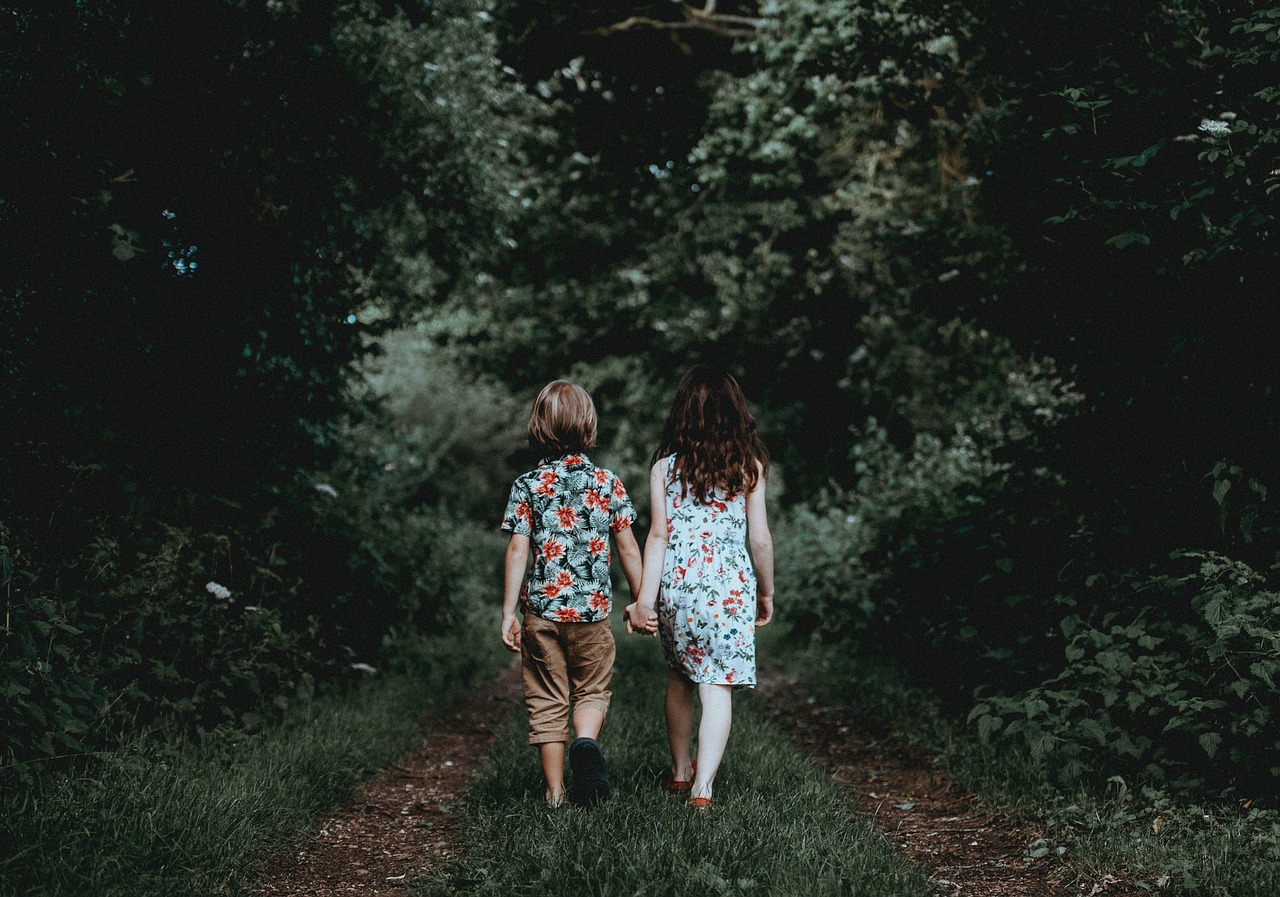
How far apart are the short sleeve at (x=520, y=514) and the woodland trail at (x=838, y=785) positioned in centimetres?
136

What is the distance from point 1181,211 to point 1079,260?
0.96 metres

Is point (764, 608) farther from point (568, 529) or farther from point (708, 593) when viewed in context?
point (568, 529)

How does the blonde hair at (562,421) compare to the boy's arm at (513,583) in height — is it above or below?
above

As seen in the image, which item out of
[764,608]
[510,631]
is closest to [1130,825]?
[764,608]

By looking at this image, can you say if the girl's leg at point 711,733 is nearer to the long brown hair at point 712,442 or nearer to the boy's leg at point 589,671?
the boy's leg at point 589,671

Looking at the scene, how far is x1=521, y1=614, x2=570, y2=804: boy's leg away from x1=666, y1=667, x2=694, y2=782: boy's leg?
481mm

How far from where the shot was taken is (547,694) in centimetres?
414

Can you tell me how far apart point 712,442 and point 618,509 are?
52 cm

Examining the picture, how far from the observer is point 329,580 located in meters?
6.37

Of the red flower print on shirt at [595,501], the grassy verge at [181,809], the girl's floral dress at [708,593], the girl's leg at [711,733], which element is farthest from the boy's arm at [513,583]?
the grassy verge at [181,809]

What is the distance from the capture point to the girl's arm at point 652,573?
399 centimetres

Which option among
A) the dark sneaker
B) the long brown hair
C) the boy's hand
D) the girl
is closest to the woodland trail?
the dark sneaker

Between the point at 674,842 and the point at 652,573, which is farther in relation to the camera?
the point at 652,573

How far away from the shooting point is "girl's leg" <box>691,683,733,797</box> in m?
3.96
